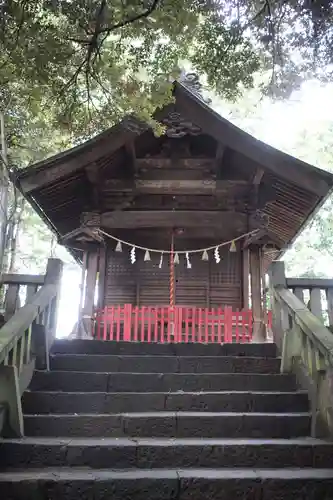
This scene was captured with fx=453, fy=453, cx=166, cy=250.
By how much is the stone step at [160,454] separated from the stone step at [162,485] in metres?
0.21

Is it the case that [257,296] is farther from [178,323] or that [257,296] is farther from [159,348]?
[159,348]

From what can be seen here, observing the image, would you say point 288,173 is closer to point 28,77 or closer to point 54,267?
point 54,267

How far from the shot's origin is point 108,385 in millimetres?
5426

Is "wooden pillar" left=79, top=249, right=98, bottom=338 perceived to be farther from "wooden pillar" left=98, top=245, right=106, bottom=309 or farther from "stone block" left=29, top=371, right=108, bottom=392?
"stone block" left=29, top=371, right=108, bottom=392

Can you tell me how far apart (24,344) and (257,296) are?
238 inches

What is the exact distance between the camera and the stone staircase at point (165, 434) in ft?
12.4

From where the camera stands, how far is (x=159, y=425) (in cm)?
466

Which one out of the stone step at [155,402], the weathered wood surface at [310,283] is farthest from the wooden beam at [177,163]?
the stone step at [155,402]

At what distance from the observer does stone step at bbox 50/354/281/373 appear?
5793 millimetres

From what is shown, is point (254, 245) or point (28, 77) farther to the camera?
point (254, 245)

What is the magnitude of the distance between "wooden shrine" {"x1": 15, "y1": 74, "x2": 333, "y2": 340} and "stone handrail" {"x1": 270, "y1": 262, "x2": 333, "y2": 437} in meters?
3.33

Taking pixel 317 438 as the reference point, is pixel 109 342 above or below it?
above

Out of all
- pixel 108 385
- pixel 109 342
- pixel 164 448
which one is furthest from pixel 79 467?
pixel 109 342

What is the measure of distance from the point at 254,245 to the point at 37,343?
618 centimetres
